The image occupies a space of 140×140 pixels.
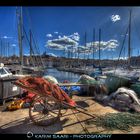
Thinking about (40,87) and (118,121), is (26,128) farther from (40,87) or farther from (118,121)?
(118,121)

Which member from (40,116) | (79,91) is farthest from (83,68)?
(40,116)

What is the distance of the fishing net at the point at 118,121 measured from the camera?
3836 mm

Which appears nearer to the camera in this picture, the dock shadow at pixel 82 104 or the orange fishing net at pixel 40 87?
the orange fishing net at pixel 40 87

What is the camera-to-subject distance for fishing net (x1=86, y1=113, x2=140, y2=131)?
3.84 meters

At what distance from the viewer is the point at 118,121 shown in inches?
159

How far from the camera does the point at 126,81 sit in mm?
6945

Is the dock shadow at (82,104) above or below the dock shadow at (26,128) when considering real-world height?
above
